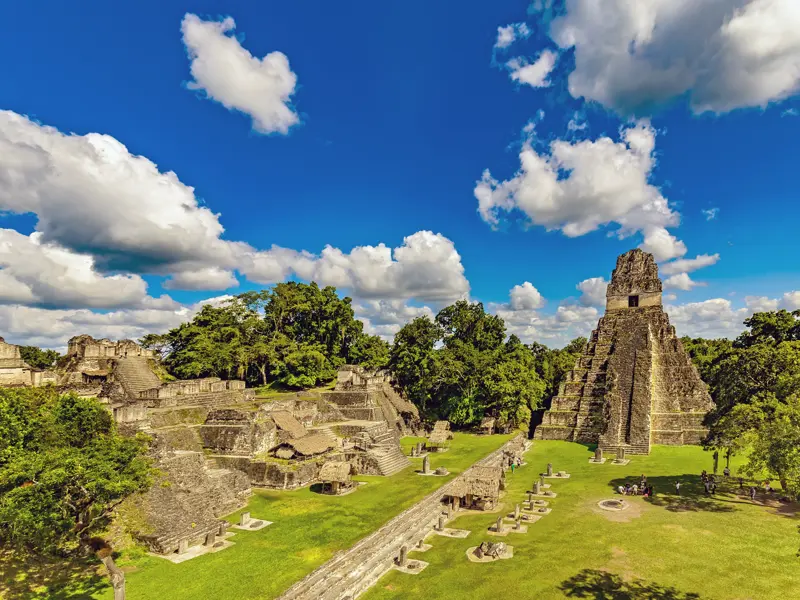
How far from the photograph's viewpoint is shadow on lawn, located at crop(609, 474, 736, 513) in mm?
20297

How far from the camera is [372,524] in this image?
760 inches

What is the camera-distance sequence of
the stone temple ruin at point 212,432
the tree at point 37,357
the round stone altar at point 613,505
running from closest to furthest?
the stone temple ruin at point 212,432, the round stone altar at point 613,505, the tree at point 37,357

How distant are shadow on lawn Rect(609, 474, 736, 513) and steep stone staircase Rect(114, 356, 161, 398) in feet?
110

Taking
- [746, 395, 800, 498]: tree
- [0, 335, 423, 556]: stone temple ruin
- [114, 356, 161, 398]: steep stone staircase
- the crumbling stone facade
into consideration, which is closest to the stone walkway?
[0, 335, 423, 556]: stone temple ruin

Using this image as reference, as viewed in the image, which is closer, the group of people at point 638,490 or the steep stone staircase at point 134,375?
the group of people at point 638,490

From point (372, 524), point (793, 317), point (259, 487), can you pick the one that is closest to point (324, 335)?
point (259, 487)

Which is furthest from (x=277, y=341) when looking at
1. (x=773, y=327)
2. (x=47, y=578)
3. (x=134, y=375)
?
(x=773, y=327)

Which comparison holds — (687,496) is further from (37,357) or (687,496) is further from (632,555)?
(37,357)

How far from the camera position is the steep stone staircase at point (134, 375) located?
3291 centimetres

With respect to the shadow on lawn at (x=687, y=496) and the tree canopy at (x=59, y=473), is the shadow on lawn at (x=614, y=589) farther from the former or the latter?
the tree canopy at (x=59, y=473)

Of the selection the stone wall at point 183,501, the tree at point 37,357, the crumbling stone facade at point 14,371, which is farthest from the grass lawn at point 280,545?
the tree at point 37,357

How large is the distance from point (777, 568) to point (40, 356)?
74316 mm

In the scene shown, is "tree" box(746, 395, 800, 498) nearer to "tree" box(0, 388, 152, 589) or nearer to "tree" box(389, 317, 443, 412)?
"tree" box(0, 388, 152, 589)

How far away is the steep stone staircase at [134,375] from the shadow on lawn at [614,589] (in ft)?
99.2
